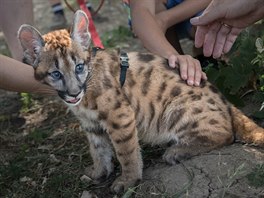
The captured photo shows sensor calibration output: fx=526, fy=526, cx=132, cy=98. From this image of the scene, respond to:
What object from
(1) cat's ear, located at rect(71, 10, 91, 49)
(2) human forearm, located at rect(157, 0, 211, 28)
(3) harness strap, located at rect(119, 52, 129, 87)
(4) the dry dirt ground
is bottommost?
(4) the dry dirt ground

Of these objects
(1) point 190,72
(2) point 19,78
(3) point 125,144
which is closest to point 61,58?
(2) point 19,78

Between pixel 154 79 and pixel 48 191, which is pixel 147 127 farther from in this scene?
pixel 48 191

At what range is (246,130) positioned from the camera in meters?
3.67

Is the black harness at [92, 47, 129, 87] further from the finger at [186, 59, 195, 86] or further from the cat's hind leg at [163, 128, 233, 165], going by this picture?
the cat's hind leg at [163, 128, 233, 165]

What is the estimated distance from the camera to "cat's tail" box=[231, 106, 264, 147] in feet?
11.7

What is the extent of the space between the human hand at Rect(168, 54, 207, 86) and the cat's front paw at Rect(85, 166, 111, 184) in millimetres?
889

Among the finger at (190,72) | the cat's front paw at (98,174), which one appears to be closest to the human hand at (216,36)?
the finger at (190,72)

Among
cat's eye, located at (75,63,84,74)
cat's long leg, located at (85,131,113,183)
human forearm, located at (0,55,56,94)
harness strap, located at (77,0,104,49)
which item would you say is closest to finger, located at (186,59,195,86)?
cat's long leg, located at (85,131,113,183)

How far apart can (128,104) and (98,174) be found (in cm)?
61

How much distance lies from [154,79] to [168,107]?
0.22 meters

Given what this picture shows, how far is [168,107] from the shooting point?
3.77 metres

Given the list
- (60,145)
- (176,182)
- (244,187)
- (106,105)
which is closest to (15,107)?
(60,145)

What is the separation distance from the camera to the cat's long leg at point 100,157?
380 cm

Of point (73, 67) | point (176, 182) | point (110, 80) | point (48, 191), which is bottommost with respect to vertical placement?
point (48, 191)
